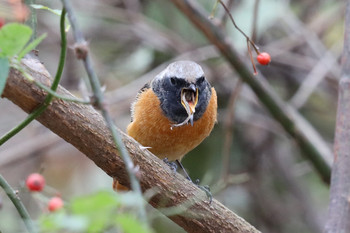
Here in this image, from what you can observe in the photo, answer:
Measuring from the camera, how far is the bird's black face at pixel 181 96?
10.00 ft

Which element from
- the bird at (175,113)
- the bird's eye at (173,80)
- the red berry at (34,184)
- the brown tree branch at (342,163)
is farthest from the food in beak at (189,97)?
the red berry at (34,184)

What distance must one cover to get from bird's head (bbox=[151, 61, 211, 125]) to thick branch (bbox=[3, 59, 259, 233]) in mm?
781

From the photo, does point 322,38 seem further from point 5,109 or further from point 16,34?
point 16,34

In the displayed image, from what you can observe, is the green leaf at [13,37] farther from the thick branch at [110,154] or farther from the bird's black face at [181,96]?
the bird's black face at [181,96]

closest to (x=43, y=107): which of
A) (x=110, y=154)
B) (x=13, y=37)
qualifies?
(x=110, y=154)

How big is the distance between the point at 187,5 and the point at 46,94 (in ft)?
7.21

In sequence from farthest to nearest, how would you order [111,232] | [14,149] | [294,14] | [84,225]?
1. [294,14]
2. [14,149]
3. [111,232]
4. [84,225]

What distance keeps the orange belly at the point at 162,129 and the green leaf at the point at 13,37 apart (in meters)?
1.99

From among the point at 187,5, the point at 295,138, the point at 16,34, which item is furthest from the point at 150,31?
the point at 16,34

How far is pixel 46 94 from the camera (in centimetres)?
174

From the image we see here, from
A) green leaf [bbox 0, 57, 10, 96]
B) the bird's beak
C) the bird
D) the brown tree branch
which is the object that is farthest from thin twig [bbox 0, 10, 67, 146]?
the brown tree branch

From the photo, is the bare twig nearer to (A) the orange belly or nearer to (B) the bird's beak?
(A) the orange belly

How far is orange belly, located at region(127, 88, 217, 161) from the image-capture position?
3164mm

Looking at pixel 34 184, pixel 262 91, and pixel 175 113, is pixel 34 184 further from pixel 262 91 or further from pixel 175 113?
pixel 262 91
